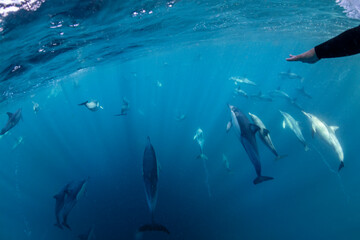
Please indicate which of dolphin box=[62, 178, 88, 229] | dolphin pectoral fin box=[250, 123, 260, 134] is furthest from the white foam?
dolphin box=[62, 178, 88, 229]

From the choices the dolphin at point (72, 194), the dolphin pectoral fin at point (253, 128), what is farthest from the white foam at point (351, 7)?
the dolphin at point (72, 194)

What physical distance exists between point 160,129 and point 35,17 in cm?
1585

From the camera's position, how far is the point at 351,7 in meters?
13.5

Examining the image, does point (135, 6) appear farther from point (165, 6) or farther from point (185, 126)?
point (185, 126)

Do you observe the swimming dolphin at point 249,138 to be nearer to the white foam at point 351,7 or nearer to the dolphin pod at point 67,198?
the dolphin pod at point 67,198

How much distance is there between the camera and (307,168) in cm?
1725

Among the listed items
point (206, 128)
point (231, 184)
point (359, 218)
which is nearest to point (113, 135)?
point (206, 128)

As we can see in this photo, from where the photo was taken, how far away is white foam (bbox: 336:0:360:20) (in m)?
12.4

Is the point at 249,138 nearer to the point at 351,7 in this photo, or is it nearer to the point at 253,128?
the point at 253,128

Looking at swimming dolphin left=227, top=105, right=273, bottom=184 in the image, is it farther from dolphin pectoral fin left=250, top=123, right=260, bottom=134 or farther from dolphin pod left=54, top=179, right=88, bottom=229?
dolphin pod left=54, top=179, right=88, bottom=229

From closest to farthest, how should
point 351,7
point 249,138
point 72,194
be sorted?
point 249,138, point 72,194, point 351,7

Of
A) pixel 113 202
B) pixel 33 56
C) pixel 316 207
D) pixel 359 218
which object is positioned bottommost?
pixel 359 218

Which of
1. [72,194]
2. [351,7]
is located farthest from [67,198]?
[351,7]

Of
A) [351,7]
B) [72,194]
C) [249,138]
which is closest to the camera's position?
[249,138]
